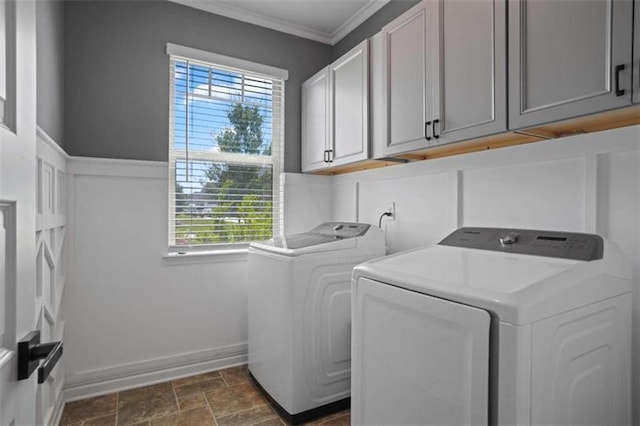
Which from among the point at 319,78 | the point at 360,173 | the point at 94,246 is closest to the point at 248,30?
the point at 319,78

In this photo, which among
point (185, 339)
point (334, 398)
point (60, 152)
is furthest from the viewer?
point (185, 339)

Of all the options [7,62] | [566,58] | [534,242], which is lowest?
[534,242]

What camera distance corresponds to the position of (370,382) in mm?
1271

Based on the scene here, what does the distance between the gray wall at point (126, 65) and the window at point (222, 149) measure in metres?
0.09

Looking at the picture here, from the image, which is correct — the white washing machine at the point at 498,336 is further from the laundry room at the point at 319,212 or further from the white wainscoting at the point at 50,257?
the white wainscoting at the point at 50,257

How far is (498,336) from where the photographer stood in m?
0.87

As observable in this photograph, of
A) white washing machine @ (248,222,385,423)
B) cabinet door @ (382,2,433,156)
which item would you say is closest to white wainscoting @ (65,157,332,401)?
white washing machine @ (248,222,385,423)

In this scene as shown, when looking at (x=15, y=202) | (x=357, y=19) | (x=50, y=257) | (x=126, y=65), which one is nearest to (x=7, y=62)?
(x=15, y=202)

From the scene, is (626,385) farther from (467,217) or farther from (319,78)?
(319,78)

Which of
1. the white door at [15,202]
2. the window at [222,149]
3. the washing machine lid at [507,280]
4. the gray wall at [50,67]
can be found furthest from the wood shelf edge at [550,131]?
the gray wall at [50,67]

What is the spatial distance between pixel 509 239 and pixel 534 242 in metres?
0.09

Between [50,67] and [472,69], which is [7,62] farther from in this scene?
[472,69]

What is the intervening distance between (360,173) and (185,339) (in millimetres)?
1759

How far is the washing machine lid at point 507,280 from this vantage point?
0.88 m
